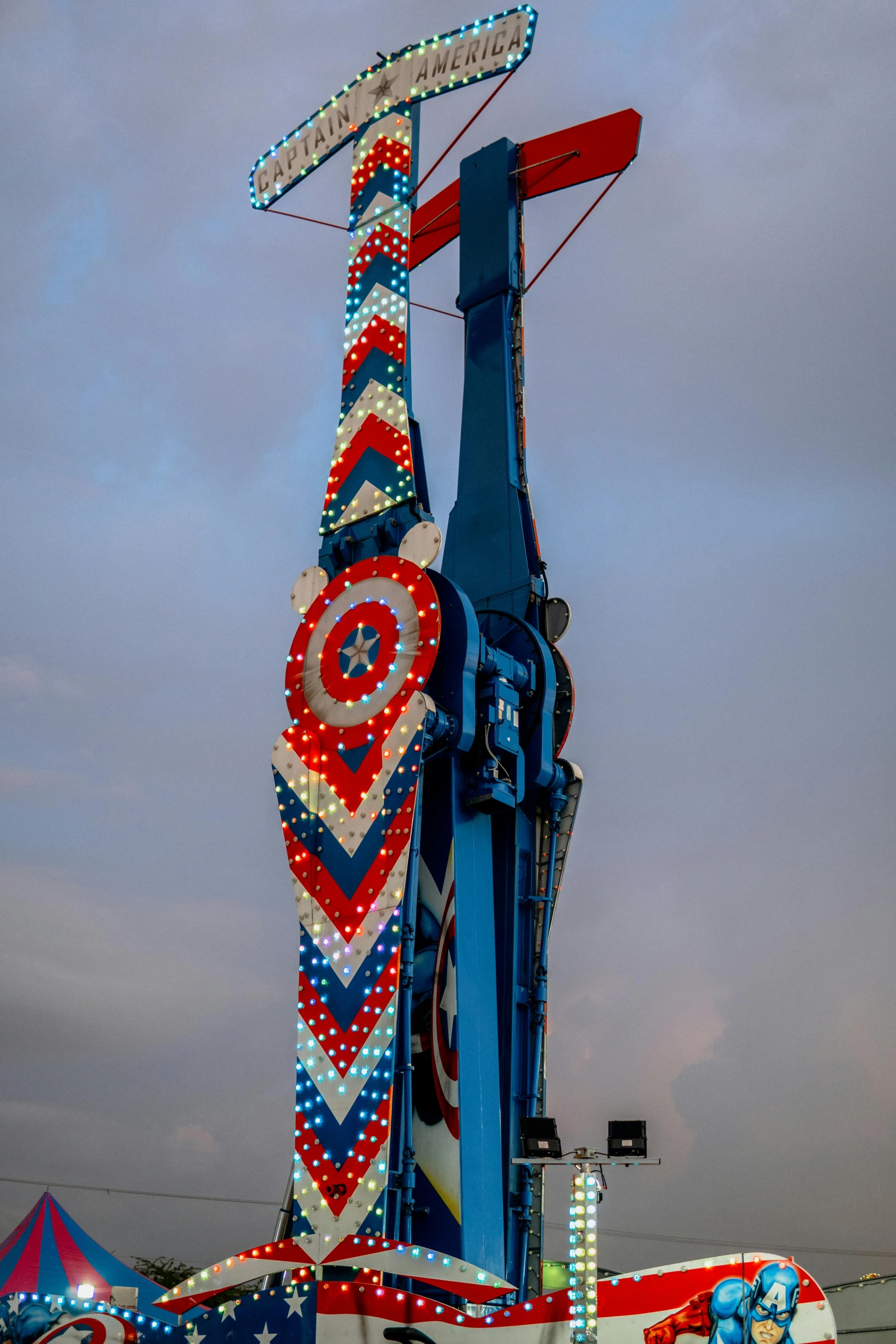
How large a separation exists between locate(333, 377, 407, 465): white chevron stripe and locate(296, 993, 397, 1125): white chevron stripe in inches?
254

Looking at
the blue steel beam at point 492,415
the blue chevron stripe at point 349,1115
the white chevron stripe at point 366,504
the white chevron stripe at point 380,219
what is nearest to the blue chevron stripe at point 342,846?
the blue chevron stripe at point 349,1115

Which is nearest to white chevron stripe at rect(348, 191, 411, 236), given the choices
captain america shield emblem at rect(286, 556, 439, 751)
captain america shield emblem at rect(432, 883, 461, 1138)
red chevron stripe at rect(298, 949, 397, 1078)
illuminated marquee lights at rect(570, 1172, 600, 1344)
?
captain america shield emblem at rect(286, 556, 439, 751)

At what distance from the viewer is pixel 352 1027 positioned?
13.7 metres

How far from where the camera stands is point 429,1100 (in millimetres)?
14000

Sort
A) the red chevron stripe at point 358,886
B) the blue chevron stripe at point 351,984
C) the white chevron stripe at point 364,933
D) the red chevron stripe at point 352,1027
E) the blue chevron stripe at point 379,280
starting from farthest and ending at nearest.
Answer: the blue chevron stripe at point 379,280
the red chevron stripe at point 358,886
the white chevron stripe at point 364,933
the blue chevron stripe at point 351,984
the red chevron stripe at point 352,1027

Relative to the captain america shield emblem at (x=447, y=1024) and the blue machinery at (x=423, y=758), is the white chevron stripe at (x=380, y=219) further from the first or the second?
the captain america shield emblem at (x=447, y=1024)

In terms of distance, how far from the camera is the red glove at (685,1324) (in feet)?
32.4

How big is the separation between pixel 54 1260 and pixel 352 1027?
6561mm

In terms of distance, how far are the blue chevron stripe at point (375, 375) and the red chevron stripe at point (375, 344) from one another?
4cm

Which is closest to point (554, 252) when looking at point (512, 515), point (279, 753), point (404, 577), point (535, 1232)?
point (512, 515)

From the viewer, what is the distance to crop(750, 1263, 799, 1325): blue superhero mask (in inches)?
377

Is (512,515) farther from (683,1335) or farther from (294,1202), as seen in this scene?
(683,1335)

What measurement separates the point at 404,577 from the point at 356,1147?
5756 millimetres

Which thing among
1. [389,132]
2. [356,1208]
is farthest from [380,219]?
[356,1208]
